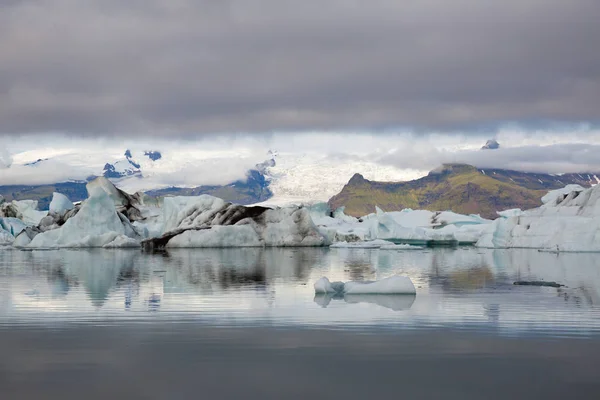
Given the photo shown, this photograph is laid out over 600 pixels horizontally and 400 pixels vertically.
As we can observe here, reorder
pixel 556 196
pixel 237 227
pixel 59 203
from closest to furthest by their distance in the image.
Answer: pixel 237 227 < pixel 556 196 < pixel 59 203

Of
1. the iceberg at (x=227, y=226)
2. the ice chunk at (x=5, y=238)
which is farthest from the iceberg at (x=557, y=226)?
the ice chunk at (x=5, y=238)

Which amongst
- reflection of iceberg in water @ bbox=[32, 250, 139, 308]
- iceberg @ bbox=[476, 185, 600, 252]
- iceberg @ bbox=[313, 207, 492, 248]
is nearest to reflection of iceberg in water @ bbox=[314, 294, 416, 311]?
reflection of iceberg in water @ bbox=[32, 250, 139, 308]

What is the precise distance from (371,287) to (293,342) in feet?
24.2

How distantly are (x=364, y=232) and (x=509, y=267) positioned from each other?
136ft

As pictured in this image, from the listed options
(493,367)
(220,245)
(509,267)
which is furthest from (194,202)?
(493,367)

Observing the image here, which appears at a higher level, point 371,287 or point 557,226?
point 371,287

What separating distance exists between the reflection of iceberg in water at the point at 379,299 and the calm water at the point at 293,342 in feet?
0.18

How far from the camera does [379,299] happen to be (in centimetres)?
1852

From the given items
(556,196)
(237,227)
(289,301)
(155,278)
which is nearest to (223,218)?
(237,227)

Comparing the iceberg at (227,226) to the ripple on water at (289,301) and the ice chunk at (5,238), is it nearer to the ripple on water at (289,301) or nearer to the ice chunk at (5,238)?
the ice chunk at (5,238)

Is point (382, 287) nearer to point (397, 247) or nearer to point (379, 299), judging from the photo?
point (379, 299)

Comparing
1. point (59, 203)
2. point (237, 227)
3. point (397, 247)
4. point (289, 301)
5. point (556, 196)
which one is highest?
point (556, 196)

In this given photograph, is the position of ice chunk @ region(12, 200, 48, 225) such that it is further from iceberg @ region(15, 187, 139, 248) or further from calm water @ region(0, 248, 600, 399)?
calm water @ region(0, 248, 600, 399)

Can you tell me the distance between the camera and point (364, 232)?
76438 mm
